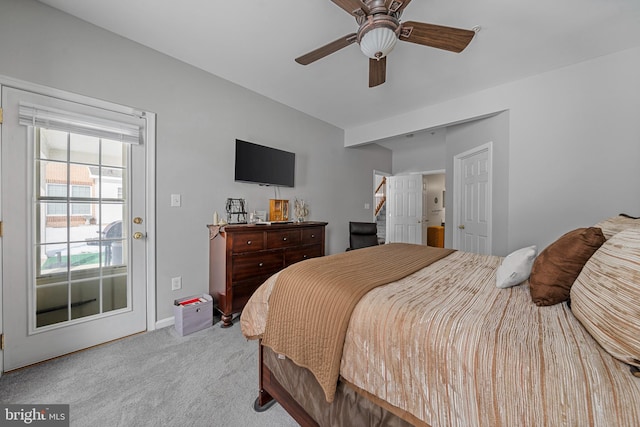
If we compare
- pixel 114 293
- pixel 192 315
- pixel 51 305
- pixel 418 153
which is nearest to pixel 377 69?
pixel 192 315

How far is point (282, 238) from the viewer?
2807mm

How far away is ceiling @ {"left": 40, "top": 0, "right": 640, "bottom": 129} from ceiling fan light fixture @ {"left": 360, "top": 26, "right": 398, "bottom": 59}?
0.51m

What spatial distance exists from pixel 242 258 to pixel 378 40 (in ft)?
7.11

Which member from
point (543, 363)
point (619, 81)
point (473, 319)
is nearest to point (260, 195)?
point (473, 319)

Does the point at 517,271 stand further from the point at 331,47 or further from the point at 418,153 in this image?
the point at 418,153

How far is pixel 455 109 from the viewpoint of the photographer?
313 centimetres

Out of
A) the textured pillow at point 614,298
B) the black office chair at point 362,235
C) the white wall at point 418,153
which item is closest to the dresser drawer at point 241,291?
the black office chair at point 362,235

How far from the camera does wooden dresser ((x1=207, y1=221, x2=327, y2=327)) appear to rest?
2.37m

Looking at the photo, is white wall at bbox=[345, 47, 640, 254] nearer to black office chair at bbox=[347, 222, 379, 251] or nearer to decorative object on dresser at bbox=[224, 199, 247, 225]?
black office chair at bbox=[347, 222, 379, 251]

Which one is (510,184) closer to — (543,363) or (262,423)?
(543,363)

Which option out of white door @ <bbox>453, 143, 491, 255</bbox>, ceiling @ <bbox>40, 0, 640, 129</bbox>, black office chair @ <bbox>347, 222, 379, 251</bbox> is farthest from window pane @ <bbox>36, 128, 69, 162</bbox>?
white door @ <bbox>453, 143, 491, 255</bbox>

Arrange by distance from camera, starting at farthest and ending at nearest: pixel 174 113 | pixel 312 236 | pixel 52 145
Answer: pixel 312 236 → pixel 174 113 → pixel 52 145

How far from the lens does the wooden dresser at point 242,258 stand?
2.37 m

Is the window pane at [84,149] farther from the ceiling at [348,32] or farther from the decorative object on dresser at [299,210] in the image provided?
the decorative object on dresser at [299,210]
